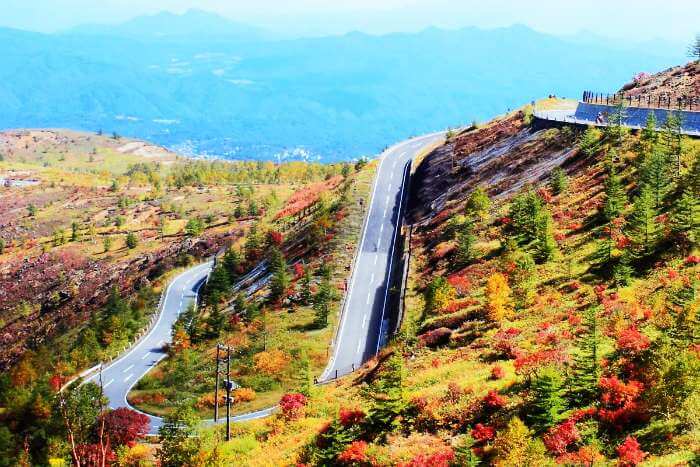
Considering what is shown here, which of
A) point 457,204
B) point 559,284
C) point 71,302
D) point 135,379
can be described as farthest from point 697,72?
point 71,302

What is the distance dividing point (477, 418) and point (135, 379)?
151 feet

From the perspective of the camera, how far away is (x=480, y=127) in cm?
11325

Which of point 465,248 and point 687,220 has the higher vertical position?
point 687,220

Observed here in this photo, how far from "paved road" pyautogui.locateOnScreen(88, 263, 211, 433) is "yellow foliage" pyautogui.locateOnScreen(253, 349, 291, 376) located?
10.1m

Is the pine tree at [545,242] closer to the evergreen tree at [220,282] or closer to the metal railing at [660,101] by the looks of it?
the metal railing at [660,101]

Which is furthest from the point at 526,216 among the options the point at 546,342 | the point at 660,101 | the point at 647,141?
the point at 660,101

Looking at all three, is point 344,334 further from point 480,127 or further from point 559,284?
point 480,127

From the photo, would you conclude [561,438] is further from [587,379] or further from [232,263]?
[232,263]

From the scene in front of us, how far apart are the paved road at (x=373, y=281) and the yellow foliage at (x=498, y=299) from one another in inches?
631

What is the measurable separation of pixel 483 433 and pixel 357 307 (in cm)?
4031

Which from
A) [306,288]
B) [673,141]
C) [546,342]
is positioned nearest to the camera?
[546,342]

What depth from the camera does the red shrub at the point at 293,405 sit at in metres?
44.8

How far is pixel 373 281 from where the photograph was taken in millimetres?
77188

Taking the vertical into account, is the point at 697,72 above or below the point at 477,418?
above
